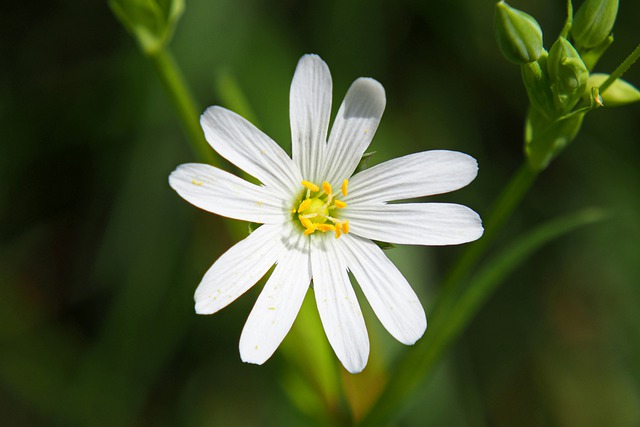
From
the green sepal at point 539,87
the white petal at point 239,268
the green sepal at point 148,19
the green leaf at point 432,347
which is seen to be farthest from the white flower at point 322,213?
the green sepal at point 148,19

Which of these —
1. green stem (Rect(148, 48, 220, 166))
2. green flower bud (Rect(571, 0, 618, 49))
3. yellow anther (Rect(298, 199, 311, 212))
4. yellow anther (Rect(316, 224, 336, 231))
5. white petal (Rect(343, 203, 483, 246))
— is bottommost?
white petal (Rect(343, 203, 483, 246))

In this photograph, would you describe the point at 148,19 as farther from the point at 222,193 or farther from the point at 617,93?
the point at 617,93

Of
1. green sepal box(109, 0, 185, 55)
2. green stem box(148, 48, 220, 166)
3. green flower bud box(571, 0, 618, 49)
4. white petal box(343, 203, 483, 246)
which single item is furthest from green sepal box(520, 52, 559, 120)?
green sepal box(109, 0, 185, 55)

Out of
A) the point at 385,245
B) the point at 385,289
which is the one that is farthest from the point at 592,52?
the point at 385,289

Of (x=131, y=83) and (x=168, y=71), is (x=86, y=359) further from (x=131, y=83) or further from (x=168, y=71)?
(x=168, y=71)

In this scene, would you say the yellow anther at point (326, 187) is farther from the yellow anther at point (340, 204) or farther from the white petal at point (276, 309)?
the white petal at point (276, 309)

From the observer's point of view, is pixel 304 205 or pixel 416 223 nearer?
pixel 416 223

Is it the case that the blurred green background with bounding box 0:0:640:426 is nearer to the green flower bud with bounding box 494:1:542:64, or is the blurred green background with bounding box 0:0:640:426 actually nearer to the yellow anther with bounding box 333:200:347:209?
the yellow anther with bounding box 333:200:347:209
